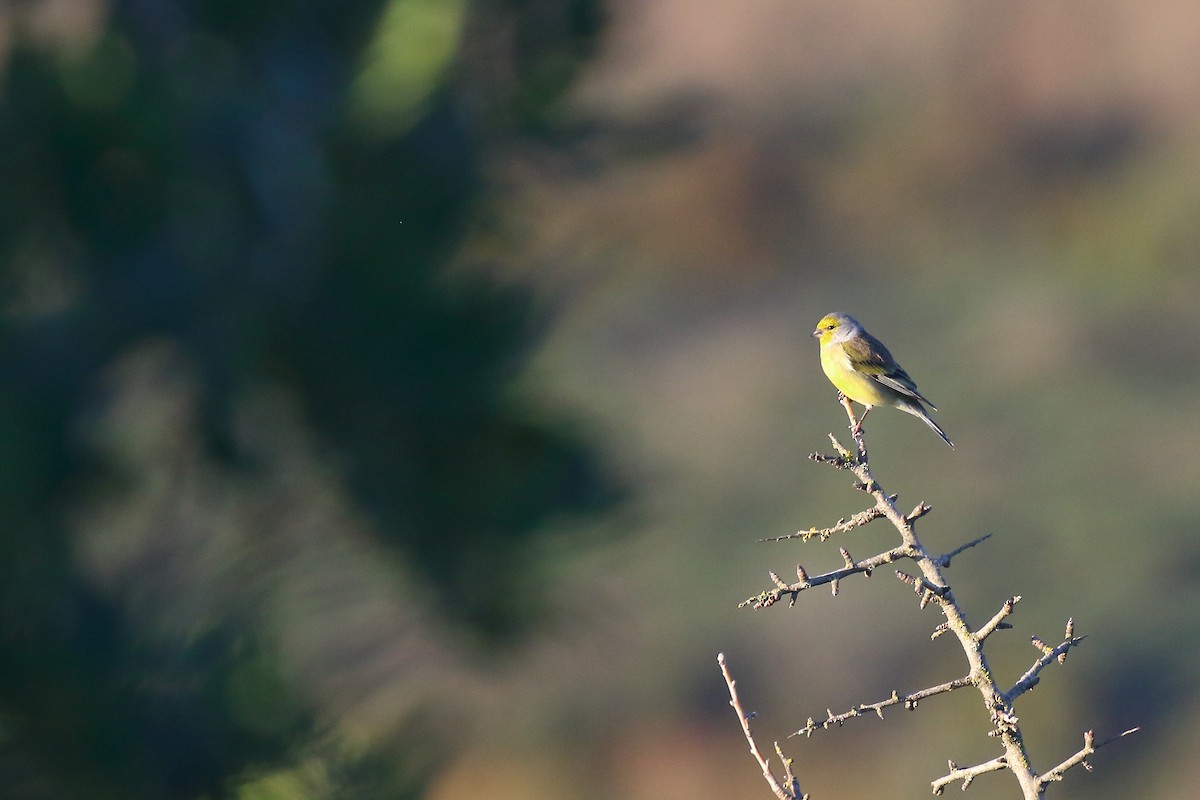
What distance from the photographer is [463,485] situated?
623cm

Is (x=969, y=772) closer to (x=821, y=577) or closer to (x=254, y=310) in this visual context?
(x=821, y=577)

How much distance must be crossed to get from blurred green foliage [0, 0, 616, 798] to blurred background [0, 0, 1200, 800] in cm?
2

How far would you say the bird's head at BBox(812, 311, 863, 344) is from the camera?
13.7ft

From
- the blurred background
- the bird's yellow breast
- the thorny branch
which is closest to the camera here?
the thorny branch

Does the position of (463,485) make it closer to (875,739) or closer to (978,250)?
(875,739)

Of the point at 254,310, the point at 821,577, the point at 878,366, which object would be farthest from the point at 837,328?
the point at 254,310

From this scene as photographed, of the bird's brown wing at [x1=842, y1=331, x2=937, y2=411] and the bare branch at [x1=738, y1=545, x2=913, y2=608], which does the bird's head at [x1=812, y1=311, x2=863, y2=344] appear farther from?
the bare branch at [x1=738, y1=545, x2=913, y2=608]

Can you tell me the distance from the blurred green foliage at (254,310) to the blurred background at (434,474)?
0.02m

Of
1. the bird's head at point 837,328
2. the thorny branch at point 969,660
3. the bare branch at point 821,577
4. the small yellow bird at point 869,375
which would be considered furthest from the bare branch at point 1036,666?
the bird's head at point 837,328

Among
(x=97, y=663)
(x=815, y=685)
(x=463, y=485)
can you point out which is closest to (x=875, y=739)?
(x=815, y=685)

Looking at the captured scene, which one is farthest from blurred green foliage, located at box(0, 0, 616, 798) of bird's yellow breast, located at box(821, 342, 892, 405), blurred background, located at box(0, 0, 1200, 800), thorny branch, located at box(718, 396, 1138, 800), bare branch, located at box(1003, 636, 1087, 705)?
bare branch, located at box(1003, 636, 1087, 705)

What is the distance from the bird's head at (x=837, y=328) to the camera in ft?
13.7

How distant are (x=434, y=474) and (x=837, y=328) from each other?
2.46 meters

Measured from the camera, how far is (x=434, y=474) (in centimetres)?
621
